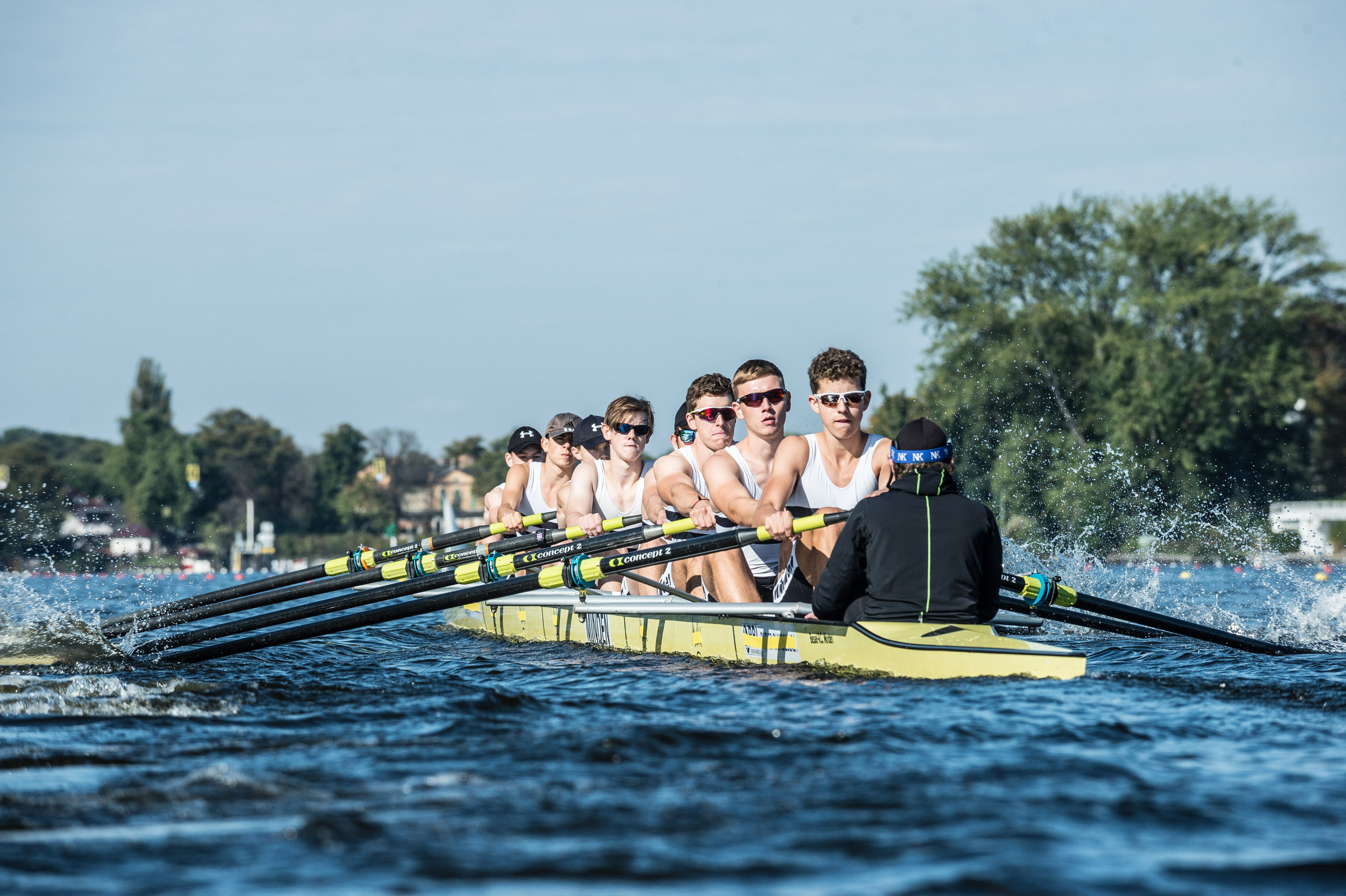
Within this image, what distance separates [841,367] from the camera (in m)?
7.56

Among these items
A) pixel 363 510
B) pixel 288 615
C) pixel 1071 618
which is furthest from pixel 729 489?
pixel 363 510

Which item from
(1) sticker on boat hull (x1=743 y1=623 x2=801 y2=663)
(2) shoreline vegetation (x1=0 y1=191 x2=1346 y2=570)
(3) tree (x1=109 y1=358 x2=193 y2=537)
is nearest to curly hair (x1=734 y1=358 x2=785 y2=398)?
(1) sticker on boat hull (x1=743 y1=623 x2=801 y2=663)

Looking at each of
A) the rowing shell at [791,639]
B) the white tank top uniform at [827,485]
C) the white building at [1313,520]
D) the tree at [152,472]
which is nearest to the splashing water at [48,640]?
the rowing shell at [791,639]

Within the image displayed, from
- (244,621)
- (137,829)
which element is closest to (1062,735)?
(137,829)

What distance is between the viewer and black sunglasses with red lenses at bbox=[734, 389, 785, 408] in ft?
27.0

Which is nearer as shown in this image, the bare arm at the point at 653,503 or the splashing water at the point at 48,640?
the splashing water at the point at 48,640

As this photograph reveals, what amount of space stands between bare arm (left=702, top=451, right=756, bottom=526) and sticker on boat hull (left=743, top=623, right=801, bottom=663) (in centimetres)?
76

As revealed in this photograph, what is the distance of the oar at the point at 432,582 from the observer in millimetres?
8086

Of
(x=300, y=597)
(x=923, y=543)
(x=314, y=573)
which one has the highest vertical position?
(x=923, y=543)

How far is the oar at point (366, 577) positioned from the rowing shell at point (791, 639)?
534 mm

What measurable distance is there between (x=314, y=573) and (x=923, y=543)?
5.96 metres

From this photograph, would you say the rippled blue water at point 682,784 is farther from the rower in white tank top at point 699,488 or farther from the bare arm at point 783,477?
the rower in white tank top at point 699,488

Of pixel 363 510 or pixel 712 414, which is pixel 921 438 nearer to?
pixel 712 414

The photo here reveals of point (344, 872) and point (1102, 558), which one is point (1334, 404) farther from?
point (344, 872)
